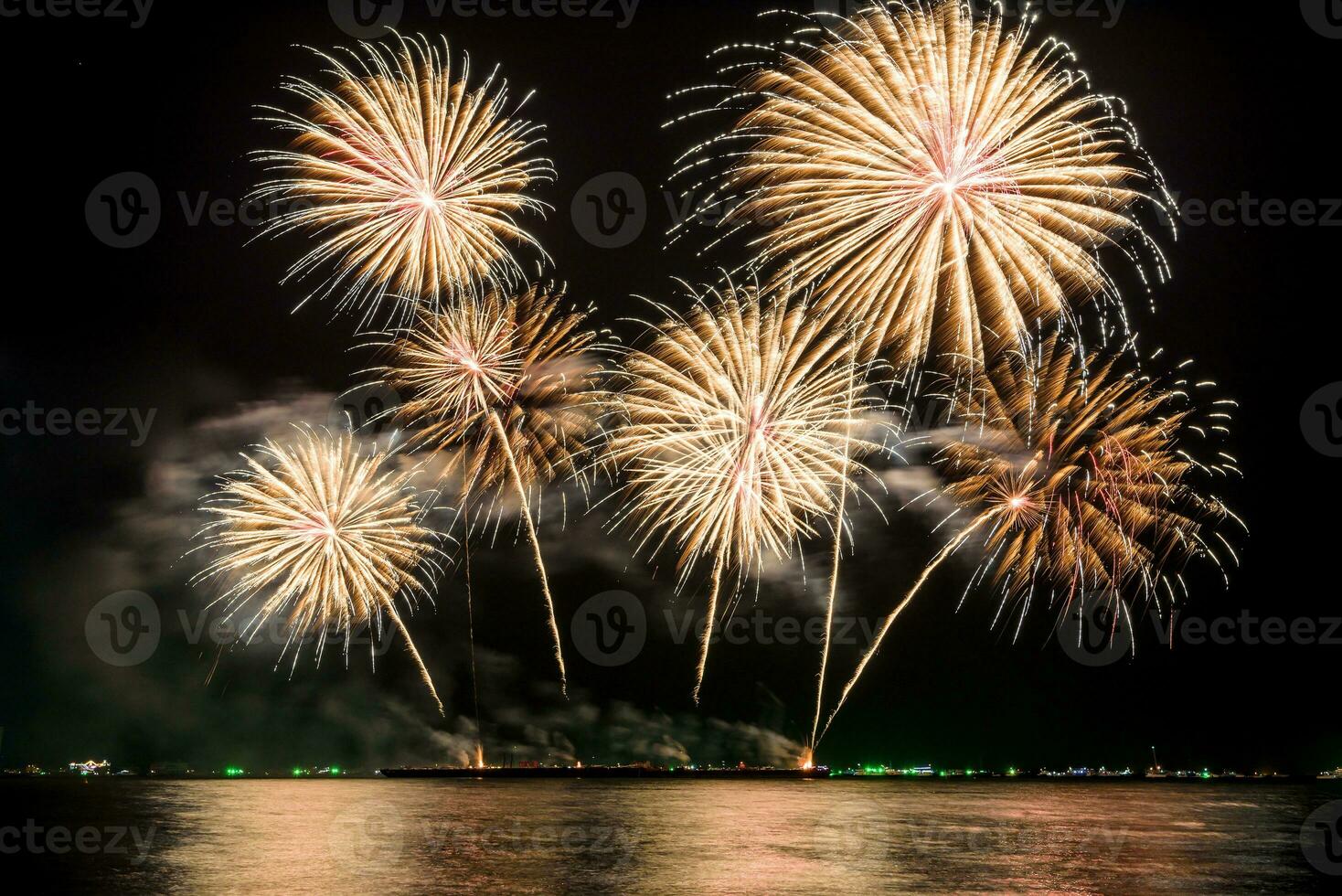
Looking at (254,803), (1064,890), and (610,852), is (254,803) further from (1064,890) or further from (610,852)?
(1064,890)

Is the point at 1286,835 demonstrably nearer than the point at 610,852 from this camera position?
No

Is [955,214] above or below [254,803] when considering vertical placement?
above

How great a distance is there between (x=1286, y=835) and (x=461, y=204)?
36190mm

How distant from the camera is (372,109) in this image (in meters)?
31.8

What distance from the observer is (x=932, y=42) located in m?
27.3

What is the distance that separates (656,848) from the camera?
28.3 m

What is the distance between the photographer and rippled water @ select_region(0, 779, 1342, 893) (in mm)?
21781

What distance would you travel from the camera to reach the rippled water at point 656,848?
21781 millimetres

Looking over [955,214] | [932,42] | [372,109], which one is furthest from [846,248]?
[372,109]

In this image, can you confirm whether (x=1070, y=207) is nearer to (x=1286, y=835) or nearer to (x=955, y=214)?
(x=955, y=214)

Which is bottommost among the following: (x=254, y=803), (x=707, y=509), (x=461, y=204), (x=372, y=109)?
(x=254, y=803)

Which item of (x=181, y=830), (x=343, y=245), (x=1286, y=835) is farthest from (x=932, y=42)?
(x=181, y=830)

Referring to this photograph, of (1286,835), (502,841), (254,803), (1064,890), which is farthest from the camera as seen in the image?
(254,803)

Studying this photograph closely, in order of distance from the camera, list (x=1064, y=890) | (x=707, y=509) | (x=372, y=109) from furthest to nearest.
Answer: (x=707, y=509), (x=372, y=109), (x=1064, y=890)
